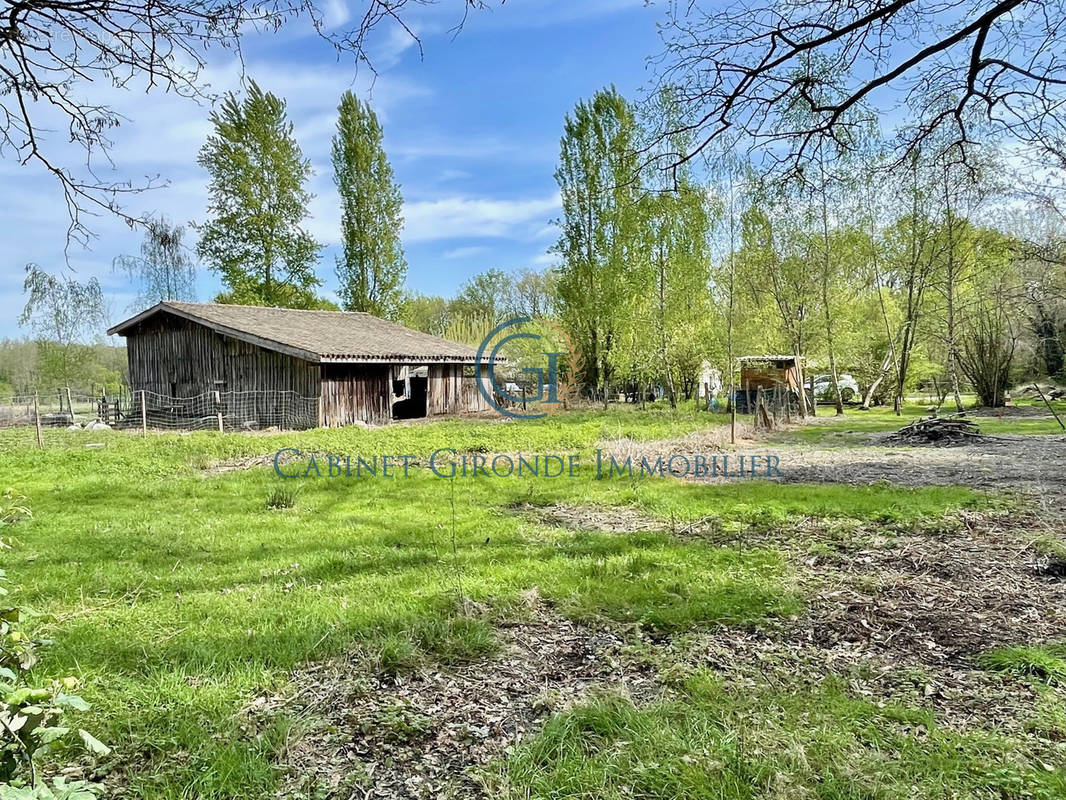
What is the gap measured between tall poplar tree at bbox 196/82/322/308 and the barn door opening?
9.85 m

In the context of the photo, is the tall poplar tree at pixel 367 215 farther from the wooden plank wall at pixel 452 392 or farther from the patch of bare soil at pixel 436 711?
the patch of bare soil at pixel 436 711

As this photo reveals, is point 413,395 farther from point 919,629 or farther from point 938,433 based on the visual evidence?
point 919,629

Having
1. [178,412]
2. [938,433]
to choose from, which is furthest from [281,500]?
[178,412]

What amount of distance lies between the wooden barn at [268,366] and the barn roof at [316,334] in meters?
0.04

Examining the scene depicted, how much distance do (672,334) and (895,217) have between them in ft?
30.2

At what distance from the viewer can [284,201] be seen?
25625 mm

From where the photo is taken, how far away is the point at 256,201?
24.9 metres

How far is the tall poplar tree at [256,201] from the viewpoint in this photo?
2439 centimetres

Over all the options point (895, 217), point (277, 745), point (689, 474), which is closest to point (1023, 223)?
point (895, 217)

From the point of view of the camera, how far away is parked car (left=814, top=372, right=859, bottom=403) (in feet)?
90.0

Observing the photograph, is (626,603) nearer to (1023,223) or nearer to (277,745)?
(277,745)

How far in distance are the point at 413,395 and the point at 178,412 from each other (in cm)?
766

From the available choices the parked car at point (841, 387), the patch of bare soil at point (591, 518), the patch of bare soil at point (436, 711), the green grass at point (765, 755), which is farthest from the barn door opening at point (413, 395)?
the green grass at point (765, 755)

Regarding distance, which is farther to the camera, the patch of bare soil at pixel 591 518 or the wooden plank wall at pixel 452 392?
the wooden plank wall at pixel 452 392
